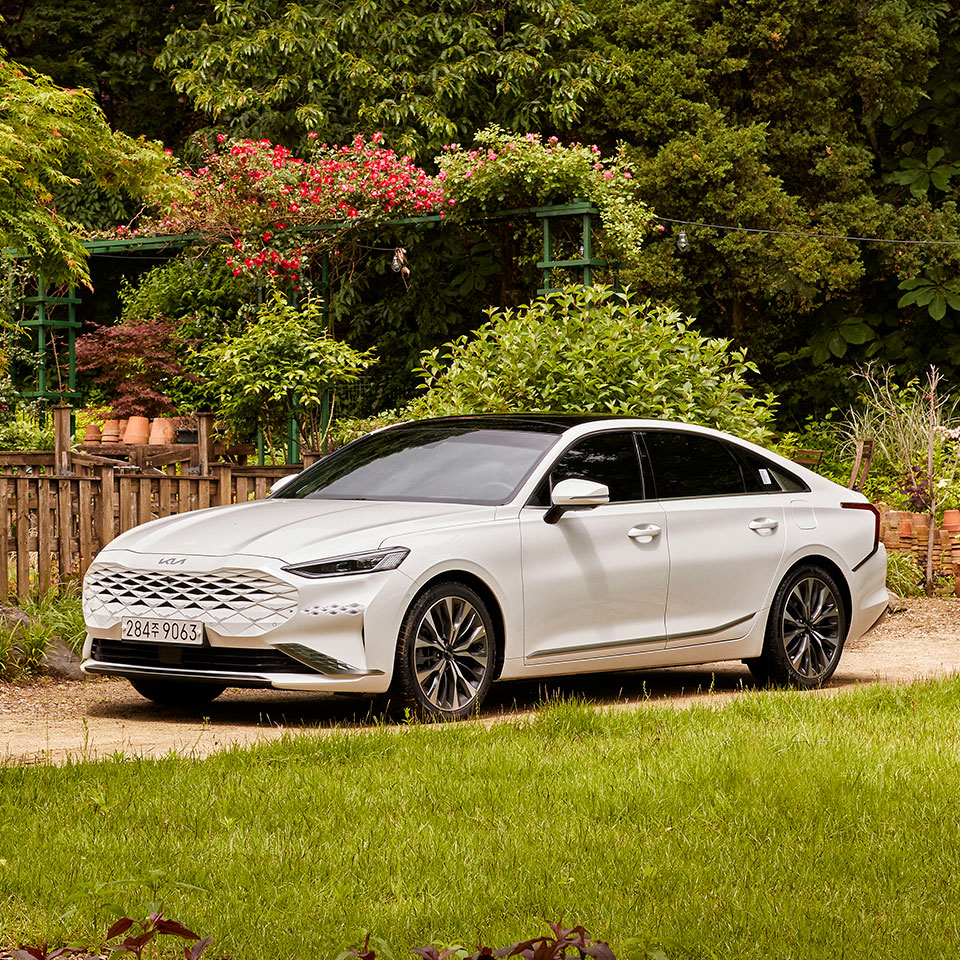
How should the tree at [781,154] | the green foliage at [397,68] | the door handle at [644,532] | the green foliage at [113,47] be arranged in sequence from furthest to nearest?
the green foliage at [113,47], the green foliage at [397,68], the tree at [781,154], the door handle at [644,532]

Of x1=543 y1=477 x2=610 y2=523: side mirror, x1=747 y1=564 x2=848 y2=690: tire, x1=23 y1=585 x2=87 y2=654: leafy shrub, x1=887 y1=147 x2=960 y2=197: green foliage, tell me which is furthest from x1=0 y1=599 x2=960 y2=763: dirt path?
x1=887 y1=147 x2=960 y2=197: green foliage

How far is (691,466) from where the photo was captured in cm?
913

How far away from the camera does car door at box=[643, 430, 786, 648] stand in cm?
874

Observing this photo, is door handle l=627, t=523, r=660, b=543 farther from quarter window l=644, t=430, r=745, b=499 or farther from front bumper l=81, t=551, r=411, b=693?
front bumper l=81, t=551, r=411, b=693

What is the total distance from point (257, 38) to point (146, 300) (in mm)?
4672

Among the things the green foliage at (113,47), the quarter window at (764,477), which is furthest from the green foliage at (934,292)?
the quarter window at (764,477)

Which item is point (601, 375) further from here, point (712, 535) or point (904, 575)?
point (904, 575)

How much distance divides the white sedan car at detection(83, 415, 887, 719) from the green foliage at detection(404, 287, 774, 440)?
1.72m

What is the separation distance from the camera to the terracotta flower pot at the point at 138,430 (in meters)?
21.0

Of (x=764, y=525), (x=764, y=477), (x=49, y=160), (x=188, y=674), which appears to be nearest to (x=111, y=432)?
(x=49, y=160)

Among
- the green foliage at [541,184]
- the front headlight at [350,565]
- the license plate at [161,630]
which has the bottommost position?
the license plate at [161,630]

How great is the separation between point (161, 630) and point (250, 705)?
45.3 inches

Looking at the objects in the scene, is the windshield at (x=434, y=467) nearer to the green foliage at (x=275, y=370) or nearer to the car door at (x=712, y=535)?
the car door at (x=712, y=535)

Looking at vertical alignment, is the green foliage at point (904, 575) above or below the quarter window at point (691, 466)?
below
